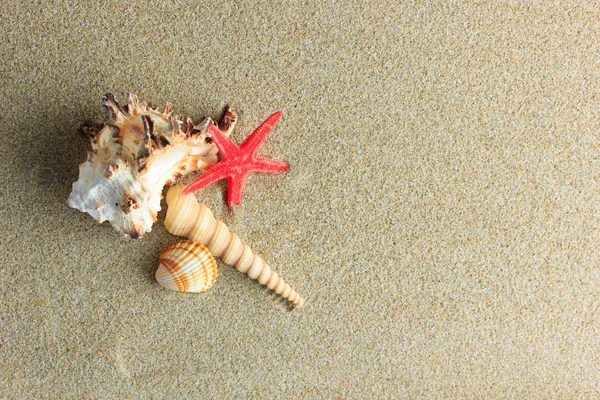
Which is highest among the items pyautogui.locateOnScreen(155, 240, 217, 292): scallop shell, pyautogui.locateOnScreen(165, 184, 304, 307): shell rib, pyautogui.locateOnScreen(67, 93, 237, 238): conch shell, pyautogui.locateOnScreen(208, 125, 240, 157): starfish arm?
pyautogui.locateOnScreen(208, 125, 240, 157): starfish arm

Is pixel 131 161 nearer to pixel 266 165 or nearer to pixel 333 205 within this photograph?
pixel 266 165

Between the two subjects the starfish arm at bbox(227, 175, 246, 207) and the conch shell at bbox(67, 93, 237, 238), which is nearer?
the conch shell at bbox(67, 93, 237, 238)

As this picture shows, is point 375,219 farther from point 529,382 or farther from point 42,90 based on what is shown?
point 42,90

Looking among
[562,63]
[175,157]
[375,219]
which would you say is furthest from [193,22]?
[562,63]

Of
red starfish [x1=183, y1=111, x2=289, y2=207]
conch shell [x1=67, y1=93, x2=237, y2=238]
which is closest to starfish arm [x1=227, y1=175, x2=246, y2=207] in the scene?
red starfish [x1=183, y1=111, x2=289, y2=207]

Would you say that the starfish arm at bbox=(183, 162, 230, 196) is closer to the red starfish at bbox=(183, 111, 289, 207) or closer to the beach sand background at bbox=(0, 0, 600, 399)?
the red starfish at bbox=(183, 111, 289, 207)

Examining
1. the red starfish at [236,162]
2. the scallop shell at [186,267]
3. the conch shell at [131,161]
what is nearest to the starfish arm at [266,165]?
the red starfish at [236,162]
